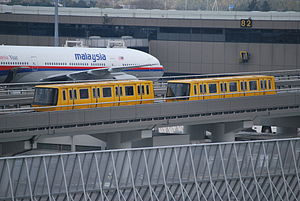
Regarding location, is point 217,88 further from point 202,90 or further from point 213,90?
point 202,90

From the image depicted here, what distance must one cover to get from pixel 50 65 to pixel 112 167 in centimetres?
5189

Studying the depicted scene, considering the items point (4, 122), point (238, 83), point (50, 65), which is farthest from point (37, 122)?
point (50, 65)

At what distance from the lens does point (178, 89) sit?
6581 centimetres

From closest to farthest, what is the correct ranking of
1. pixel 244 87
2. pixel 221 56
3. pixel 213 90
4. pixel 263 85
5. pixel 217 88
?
pixel 213 90
pixel 217 88
pixel 244 87
pixel 263 85
pixel 221 56

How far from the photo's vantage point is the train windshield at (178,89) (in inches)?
2581

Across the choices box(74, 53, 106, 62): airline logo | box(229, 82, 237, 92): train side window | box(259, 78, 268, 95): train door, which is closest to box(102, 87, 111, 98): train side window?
box(229, 82, 237, 92): train side window

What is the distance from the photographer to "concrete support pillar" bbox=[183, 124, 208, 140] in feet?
222

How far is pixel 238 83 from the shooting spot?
227 ft

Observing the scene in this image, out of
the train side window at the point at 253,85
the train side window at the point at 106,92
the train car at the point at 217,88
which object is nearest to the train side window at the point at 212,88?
the train car at the point at 217,88

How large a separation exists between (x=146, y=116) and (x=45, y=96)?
6.95 m

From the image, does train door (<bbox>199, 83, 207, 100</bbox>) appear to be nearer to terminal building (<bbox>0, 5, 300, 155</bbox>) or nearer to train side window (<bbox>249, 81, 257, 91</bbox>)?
train side window (<bbox>249, 81, 257, 91</bbox>)

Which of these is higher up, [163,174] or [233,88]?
[233,88]

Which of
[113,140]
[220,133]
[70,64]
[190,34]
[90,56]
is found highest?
[190,34]

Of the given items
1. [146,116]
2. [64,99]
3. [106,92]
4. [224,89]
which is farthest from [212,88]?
[64,99]
